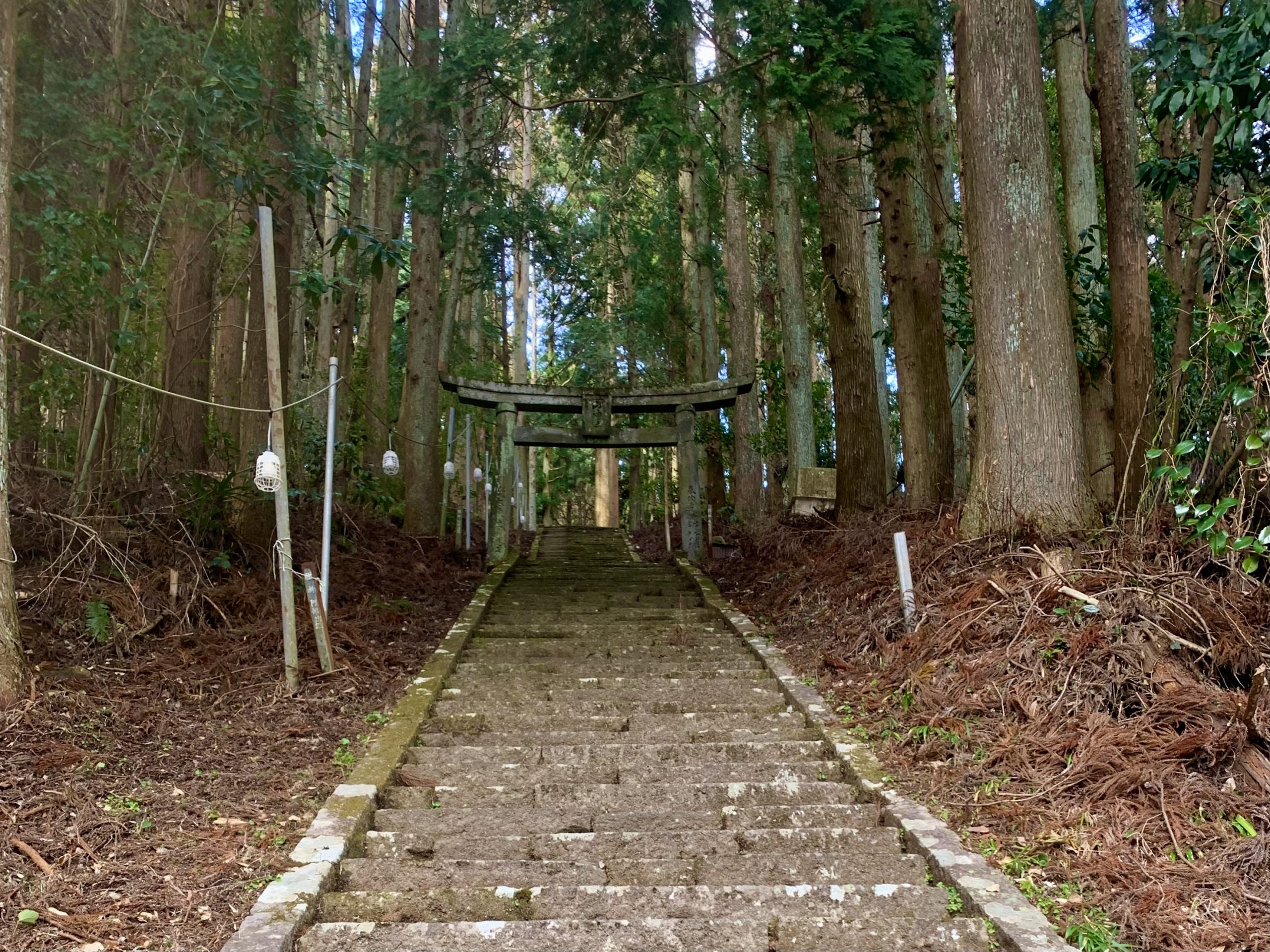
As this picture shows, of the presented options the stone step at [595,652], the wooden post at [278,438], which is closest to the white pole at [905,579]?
the stone step at [595,652]

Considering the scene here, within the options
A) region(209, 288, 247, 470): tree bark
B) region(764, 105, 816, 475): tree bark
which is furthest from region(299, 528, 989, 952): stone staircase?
region(764, 105, 816, 475): tree bark

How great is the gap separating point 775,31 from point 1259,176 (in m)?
3.94

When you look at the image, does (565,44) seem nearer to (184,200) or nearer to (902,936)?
(184,200)

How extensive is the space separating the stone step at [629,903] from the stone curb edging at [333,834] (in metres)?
0.16

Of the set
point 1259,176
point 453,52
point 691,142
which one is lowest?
point 1259,176

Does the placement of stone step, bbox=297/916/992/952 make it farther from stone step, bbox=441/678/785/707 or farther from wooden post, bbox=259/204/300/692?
wooden post, bbox=259/204/300/692

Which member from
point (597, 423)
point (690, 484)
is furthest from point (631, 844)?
point (690, 484)

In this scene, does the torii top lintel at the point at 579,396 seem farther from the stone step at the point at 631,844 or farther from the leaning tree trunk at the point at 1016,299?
the stone step at the point at 631,844

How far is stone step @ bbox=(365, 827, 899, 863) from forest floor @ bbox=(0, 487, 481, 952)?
0.58m

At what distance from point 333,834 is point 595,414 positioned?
9591mm

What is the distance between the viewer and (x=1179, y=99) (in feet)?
21.4

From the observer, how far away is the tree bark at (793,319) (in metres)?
14.0

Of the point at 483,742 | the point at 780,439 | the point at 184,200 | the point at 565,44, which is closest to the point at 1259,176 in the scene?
the point at 565,44

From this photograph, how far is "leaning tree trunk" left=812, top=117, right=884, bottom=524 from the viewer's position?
11273mm
